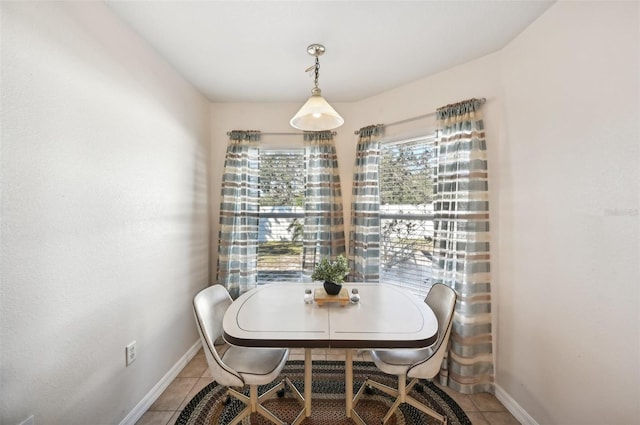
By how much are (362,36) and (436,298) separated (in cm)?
194

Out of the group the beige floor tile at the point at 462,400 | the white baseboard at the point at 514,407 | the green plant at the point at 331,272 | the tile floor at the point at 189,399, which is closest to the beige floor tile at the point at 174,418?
the tile floor at the point at 189,399

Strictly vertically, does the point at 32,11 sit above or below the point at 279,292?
above

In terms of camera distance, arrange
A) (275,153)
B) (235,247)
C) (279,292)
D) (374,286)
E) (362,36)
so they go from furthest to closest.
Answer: (275,153) → (235,247) → (374,286) → (279,292) → (362,36)

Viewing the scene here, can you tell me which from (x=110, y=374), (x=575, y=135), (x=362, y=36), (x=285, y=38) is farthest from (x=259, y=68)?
(x=110, y=374)

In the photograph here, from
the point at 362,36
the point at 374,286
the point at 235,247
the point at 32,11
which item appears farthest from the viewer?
the point at 235,247

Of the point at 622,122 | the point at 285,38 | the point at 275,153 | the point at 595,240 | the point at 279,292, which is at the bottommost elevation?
the point at 279,292

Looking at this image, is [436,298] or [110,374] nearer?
[110,374]

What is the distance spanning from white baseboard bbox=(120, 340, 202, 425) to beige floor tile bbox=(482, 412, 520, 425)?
237cm

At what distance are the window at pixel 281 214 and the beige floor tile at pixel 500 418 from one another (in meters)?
1.97

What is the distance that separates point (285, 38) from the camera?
1.80 meters

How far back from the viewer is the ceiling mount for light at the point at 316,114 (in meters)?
1.56

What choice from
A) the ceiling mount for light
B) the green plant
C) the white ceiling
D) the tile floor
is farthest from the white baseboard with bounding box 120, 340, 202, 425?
the white ceiling

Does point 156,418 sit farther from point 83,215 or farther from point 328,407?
point 83,215

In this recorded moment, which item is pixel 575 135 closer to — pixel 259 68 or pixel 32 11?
pixel 259 68
